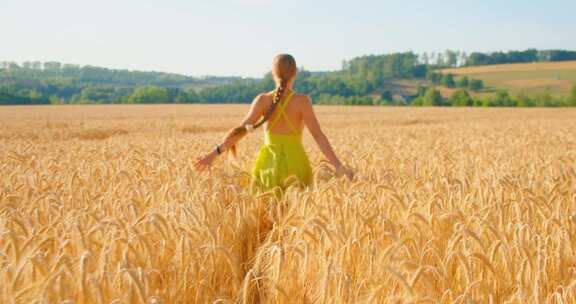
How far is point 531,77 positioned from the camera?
88.4 meters

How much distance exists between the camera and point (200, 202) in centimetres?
309

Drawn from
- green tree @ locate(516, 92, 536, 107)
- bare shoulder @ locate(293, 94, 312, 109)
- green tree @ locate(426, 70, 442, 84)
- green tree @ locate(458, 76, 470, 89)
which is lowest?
green tree @ locate(516, 92, 536, 107)

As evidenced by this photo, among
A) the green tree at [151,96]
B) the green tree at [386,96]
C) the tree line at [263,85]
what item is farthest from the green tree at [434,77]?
the green tree at [151,96]

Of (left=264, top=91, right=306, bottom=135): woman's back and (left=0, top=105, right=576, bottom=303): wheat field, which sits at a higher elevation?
(left=264, top=91, right=306, bottom=135): woman's back

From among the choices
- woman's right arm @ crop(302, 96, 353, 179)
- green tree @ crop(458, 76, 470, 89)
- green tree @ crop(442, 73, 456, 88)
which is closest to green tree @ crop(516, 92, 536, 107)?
green tree @ crop(458, 76, 470, 89)

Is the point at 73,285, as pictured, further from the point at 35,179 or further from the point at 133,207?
the point at 35,179

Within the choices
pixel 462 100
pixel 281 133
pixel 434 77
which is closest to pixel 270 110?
pixel 281 133

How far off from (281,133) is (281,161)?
0.93ft

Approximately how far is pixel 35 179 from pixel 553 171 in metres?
4.84

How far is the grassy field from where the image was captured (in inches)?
3086

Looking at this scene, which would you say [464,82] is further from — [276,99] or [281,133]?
[276,99]

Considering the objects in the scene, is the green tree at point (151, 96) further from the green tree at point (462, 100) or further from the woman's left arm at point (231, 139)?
the woman's left arm at point (231, 139)

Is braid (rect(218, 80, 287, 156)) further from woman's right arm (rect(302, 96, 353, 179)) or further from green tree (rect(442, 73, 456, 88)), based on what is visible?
green tree (rect(442, 73, 456, 88))

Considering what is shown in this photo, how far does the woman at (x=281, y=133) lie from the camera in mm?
4238
